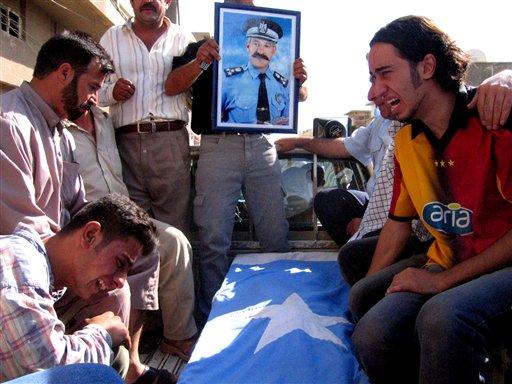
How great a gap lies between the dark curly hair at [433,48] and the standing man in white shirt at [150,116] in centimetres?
172

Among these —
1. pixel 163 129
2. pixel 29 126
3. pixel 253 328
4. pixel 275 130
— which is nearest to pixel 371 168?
pixel 275 130

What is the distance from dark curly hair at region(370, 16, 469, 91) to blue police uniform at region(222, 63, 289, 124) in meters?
1.57

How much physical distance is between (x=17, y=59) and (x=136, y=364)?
6.54 metres

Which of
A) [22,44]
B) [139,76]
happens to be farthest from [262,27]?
[22,44]

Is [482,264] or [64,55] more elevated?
[64,55]

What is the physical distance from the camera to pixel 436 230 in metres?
1.94

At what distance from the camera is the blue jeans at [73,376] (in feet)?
4.27

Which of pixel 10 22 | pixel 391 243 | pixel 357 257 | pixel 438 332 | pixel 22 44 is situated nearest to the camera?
pixel 438 332

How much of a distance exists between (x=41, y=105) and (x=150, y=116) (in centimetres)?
95

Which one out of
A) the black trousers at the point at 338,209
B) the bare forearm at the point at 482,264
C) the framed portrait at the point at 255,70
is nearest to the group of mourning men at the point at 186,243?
the bare forearm at the point at 482,264

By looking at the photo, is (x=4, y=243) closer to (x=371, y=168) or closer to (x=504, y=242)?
(x=504, y=242)

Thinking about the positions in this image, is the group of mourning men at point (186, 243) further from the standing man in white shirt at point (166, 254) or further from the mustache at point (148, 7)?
the mustache at point (148, 7)

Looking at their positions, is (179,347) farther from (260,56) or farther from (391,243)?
(260,56)

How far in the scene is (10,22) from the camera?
296 inches
